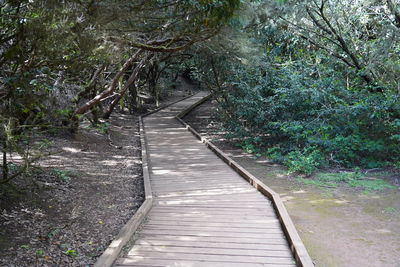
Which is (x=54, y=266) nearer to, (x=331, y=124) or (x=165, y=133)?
(x=331, y=124)

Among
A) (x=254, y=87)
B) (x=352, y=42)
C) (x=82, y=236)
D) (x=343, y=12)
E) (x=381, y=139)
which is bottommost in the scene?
(x=82, y=236)

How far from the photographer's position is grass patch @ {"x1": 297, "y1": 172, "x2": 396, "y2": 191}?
23.5 feet

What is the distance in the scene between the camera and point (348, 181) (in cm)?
752

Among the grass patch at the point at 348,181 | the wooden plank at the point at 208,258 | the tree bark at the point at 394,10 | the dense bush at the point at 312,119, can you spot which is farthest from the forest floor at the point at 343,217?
the tree bark at the point at 394,10

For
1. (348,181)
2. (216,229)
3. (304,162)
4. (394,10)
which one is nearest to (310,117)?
(304,162)

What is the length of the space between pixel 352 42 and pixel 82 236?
9.01 meters

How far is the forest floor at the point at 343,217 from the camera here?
4.14 m

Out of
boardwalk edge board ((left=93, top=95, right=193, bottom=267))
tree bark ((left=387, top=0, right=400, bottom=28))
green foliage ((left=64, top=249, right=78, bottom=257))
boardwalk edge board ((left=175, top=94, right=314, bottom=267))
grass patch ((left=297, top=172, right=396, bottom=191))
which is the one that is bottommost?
Answer: green foliage ((left=64, top=249, right=78, bottom=257))

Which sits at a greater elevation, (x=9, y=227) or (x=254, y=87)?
(x=254, y=87)

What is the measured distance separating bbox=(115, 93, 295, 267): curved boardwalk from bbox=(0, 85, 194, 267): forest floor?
20.9 inches

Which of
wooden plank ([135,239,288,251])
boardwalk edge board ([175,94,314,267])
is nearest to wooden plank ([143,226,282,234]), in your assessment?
boardwalk edge board ([175,94,314,267])

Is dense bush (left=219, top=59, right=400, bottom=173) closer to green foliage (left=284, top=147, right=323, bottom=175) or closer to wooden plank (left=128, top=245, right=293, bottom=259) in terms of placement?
green foliage (left=284, top=147, right=323, bottom=175)

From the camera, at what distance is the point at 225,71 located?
13977mm

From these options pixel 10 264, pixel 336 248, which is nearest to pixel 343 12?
pixel 336 248
